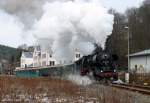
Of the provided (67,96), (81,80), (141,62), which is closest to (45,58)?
(141,62)

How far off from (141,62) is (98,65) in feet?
101

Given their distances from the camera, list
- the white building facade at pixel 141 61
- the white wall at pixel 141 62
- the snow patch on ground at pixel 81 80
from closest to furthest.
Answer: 1. the snow patch on ground at pixel 81 80
2. the white building facade at pixel 141 61
3. the white wall at pixel 141 62

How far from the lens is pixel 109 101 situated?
1551 centimetres

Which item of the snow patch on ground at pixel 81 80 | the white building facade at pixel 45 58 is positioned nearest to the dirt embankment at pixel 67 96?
the snow patch on ground at pixel 81 80

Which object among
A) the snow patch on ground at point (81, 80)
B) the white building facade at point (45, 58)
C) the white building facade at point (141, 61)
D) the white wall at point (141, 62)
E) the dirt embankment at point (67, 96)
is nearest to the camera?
the dirt embankment at point (67, 96)

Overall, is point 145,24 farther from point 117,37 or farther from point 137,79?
point 137,79

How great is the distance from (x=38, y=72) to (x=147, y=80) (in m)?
21.6

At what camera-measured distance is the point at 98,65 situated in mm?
35438

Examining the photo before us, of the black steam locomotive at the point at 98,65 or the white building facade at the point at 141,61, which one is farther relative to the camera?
the white building facade at the point at 141,61

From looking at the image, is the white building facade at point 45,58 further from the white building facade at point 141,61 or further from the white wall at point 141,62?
the white wall at point 141,62

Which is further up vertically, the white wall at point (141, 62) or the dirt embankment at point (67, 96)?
the white wall at point (141, 62)

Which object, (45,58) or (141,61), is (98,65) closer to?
(141,61)

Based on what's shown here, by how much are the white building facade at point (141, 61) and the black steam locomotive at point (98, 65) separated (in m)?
21.3

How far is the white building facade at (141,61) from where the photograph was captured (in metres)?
60.3
